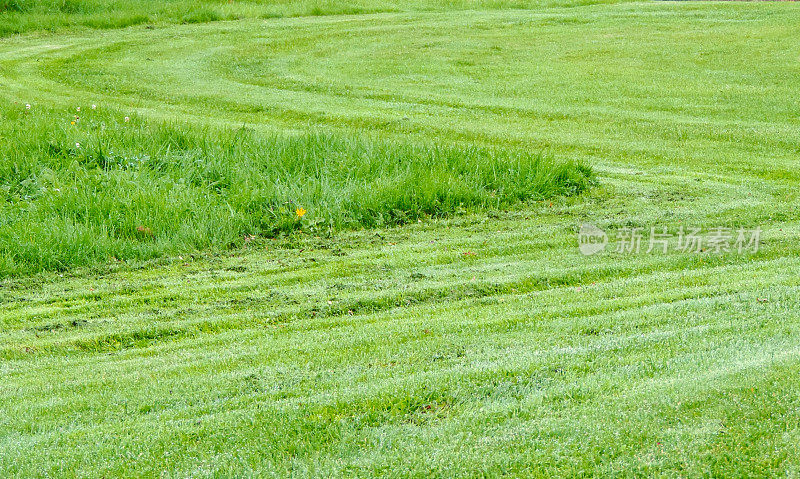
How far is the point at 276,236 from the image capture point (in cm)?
666

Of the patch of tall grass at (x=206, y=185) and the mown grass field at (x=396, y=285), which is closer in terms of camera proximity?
the mown grass field at (x=396, y=285)

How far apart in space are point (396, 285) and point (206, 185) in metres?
2.88

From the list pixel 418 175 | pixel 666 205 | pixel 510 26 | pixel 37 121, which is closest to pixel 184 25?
pixel 510 26

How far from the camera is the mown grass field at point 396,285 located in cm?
312

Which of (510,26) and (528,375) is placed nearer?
(528,375)

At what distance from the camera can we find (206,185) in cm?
738

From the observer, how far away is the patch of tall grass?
626 centimetres

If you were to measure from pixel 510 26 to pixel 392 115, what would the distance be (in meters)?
8.15

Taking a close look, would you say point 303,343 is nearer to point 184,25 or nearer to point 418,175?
point 418,175

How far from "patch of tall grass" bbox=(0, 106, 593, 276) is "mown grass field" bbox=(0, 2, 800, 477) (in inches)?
1.2

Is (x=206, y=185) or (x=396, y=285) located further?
(x=206, y=185)

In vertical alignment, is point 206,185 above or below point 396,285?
above

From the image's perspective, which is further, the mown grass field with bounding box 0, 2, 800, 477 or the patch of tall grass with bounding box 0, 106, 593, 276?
the patch of tall grass with bounding box 0, 106, 593, 276

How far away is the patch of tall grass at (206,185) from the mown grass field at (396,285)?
3cm
